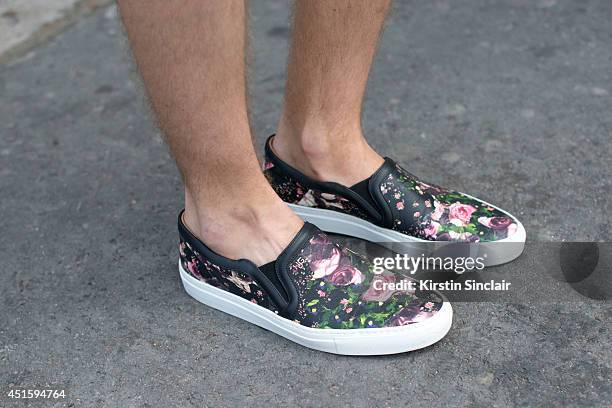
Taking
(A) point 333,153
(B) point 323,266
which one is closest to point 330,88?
(A) point 333,153

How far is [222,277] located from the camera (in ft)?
4.23

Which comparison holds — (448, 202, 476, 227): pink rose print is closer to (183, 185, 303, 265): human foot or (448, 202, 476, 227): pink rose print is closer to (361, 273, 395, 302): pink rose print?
(361, 273, 395, 302): pink rose print

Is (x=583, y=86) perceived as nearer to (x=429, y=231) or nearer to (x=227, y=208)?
(x=429, y=231)

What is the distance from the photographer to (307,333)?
123cm

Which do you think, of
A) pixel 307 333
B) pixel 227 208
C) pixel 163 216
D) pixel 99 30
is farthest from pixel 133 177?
pixel 99 30

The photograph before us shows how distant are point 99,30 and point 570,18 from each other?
1394 mm

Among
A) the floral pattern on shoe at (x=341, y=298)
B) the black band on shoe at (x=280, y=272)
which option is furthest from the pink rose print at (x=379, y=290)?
the black band on shoe at (x=280, y=272)

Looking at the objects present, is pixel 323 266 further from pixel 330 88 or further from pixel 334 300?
pixel 330 88

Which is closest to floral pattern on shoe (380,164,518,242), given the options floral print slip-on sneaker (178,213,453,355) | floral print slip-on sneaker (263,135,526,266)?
floral print slip-on sneaker (263,135,526,266)

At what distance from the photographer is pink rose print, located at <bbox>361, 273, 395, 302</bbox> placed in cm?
123

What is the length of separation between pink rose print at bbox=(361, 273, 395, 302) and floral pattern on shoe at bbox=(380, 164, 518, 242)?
0.15 metres

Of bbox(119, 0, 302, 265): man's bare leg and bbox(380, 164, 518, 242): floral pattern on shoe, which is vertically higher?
bbox(119, 0, 302, 265): man's bare leg

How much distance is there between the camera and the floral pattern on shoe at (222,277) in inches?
49.6

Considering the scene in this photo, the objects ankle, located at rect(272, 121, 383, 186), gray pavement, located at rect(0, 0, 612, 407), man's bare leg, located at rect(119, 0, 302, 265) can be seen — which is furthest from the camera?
ankle, located at rect(272, 121, 383, 186)
